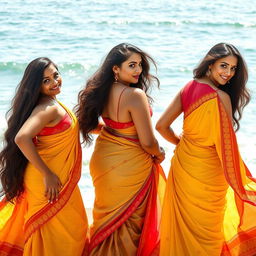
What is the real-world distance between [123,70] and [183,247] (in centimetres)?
133

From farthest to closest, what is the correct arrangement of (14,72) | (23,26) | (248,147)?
(23,26)
(14,72)
(248,147)

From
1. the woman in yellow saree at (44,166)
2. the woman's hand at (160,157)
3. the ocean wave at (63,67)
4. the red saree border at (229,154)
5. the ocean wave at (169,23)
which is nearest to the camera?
the woman in yellow saree at (44,166)

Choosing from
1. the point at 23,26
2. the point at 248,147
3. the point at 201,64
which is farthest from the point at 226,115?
the point at 23,26

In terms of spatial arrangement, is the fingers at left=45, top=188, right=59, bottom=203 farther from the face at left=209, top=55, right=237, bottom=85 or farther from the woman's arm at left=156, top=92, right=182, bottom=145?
the face at left=209, top=55, right=237, bottom=85

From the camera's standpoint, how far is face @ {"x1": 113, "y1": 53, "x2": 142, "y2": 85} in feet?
13.4

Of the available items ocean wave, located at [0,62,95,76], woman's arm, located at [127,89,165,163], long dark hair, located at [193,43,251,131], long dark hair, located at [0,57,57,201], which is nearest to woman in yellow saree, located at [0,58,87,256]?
long dark hair, located at [0,57,57,201]

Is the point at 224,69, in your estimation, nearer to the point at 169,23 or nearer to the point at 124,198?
the point at 124,198

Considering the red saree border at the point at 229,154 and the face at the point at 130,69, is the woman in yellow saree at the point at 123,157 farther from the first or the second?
the red saree border at the point at 229,154

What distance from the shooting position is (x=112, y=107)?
4.09 m

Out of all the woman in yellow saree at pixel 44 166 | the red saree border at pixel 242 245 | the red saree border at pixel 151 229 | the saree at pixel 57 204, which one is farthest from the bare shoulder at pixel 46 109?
the red saree border at pixel 242 245

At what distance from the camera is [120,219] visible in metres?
4.17

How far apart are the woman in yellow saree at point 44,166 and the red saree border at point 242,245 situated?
41.8 inches

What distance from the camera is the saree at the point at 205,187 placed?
3988 millimetres

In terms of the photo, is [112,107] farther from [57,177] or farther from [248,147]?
[248,147]
